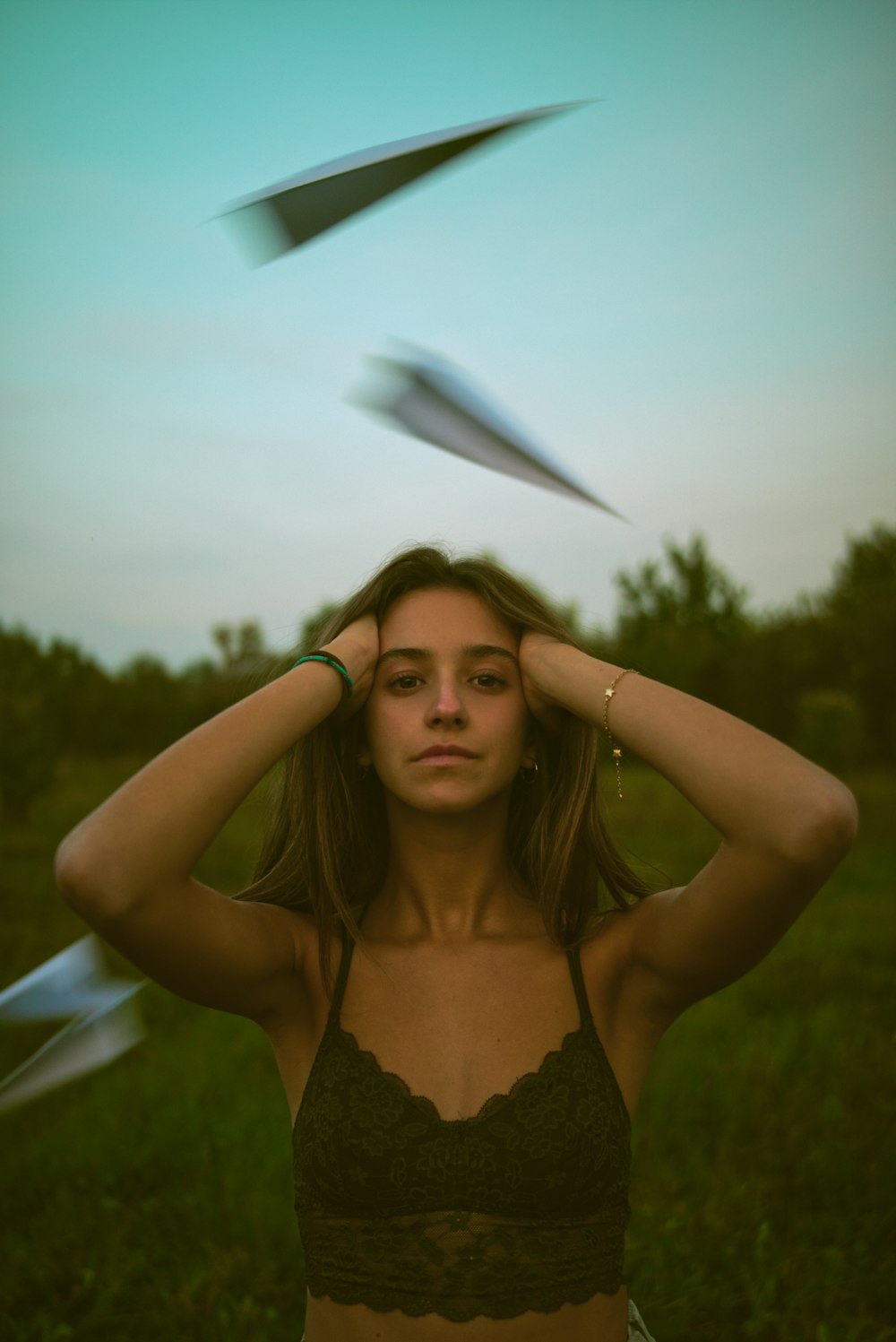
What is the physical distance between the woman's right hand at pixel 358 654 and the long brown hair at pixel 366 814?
94 mm

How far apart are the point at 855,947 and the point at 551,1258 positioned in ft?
20.7

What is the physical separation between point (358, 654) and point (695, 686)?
25217 millimetres

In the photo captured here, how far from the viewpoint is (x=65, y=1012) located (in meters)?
2.97

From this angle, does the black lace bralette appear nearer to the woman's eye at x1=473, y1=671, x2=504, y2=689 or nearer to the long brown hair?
the long brown hair

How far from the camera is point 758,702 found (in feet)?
83.6

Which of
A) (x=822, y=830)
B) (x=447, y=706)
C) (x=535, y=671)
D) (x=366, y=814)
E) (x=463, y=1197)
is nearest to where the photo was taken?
(x=822, y=830)

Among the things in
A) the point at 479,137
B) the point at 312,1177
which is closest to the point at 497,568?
the point at 479,137

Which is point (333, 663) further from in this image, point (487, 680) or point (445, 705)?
point (487, 680)

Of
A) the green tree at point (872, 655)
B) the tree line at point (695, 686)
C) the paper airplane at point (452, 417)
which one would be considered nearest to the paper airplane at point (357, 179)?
the paper airplane at point (452, 417)

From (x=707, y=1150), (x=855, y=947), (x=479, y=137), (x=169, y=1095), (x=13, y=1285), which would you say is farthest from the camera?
(x=855, y=947)

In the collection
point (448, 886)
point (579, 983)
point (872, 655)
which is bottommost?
point (579, 983)

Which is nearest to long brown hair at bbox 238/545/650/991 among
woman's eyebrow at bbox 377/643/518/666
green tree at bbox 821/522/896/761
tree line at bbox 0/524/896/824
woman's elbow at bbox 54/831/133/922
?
woman's eyebrow at bbox 377/643/518/666

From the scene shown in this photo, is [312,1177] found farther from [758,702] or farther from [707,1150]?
[758,702]

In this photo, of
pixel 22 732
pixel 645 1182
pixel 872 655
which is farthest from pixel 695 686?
pixel 645 1182
